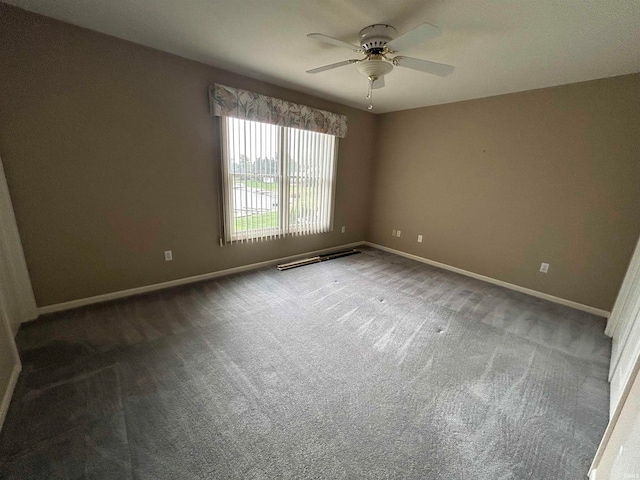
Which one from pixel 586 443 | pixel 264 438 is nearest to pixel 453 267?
pixel 586 443

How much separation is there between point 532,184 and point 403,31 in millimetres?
2396

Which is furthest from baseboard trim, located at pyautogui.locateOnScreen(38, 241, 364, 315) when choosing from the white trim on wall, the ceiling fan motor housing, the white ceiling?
the ceiling fan motor housing

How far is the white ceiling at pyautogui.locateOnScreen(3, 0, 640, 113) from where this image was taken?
1591 mm

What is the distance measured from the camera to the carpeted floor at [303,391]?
3.90ft

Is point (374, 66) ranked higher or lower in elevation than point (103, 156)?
higher

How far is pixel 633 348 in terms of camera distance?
155 centimetres

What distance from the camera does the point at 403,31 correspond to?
6.18ft

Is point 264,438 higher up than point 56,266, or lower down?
lower down

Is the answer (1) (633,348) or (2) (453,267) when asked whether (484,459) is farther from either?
(2) (453,267)

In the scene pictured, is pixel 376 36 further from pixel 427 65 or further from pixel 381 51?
pixel 427 65

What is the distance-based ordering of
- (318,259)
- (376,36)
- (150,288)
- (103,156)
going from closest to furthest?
(376,36), (103,156), (150,288), (318,259)

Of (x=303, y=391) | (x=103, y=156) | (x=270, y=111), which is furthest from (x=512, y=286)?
(x=103, y=156)

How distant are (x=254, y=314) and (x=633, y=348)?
8.84 ft

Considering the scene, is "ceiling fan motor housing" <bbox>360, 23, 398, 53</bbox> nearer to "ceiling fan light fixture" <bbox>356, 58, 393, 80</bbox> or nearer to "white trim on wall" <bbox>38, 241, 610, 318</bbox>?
"ceiling fan light fixture" <bbox>356, 58, 393, 80</bbox>
